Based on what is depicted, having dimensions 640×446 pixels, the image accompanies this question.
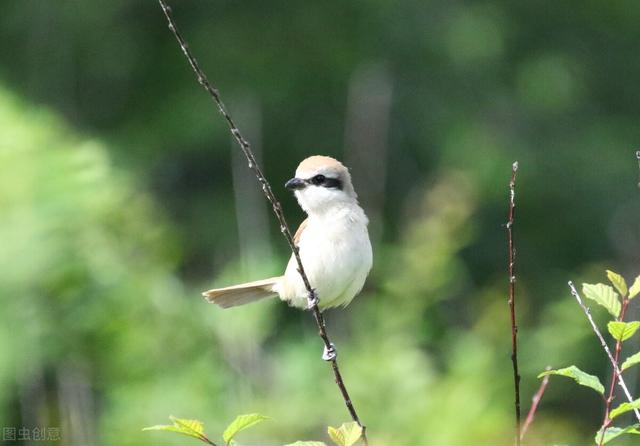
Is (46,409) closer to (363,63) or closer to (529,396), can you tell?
(529,396)

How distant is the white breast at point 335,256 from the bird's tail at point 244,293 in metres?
0.35

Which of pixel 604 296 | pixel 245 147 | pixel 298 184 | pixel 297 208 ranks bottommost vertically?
pixel 604 296

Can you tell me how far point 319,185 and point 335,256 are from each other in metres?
0.30

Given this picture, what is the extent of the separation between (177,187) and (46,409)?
19.4 feet

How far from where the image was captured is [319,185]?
4340mm

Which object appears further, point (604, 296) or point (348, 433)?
point (604, 296)

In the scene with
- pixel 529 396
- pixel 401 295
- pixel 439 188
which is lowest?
pixel 529 396

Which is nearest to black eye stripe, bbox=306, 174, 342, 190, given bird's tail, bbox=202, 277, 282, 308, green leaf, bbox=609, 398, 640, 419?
bird's tail, bbox=202, 277, 282, 308

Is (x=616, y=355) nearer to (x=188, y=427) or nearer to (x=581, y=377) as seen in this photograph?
(x=581, y=377)

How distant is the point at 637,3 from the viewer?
1217 centimetres

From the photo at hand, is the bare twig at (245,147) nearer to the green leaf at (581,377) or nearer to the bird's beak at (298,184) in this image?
the green leaf at (581,377)

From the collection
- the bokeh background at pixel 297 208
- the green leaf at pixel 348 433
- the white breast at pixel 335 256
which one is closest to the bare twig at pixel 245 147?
the green leaf at pixel 348 433

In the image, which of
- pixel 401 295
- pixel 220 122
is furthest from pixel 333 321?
pixel 220 122

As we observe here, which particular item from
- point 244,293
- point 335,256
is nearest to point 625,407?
point 335,256
